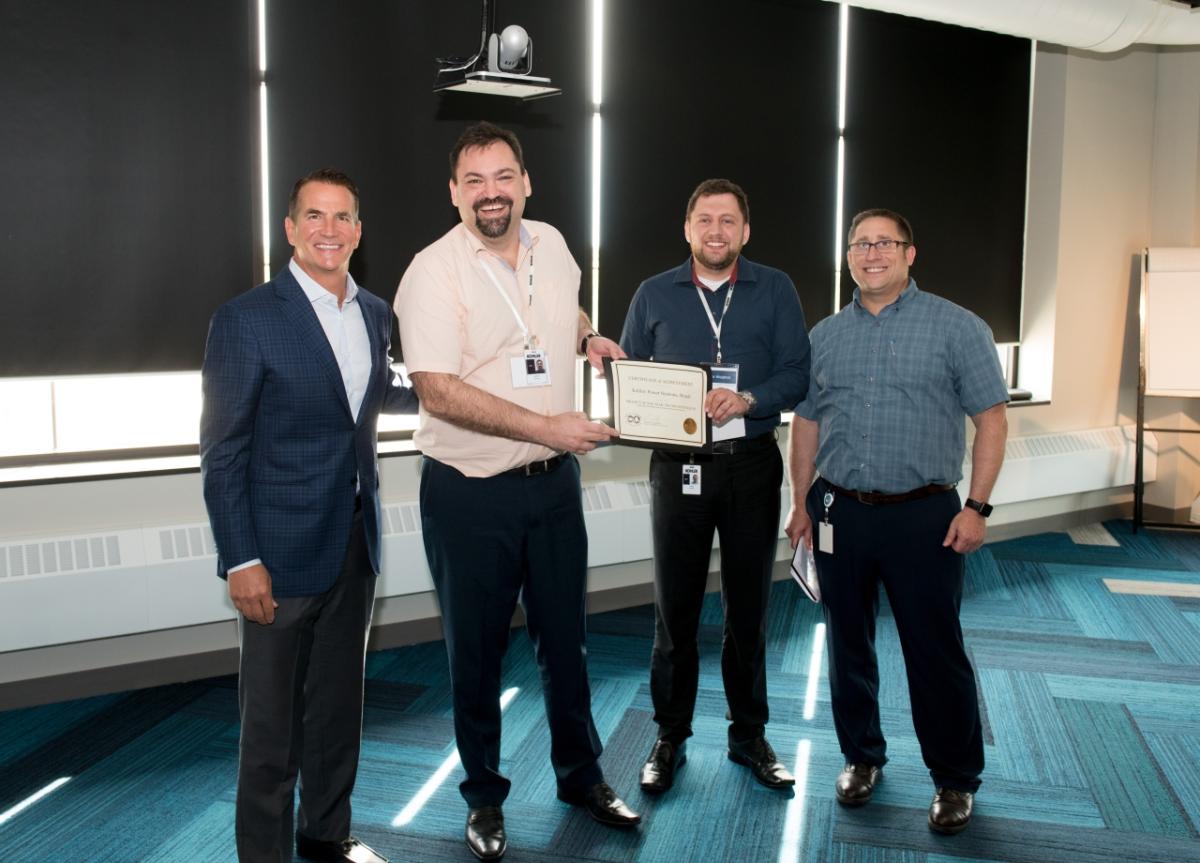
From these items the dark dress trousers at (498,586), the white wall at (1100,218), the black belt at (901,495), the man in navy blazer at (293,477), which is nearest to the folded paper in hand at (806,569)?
the black belt at (901,495)

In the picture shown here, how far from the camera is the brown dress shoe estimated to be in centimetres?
281

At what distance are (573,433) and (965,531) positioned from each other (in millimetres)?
1054

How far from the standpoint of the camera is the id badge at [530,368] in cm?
257

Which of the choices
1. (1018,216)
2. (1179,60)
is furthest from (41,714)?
(1179,60)

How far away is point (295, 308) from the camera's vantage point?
7.36 feet

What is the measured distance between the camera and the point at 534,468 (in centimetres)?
260

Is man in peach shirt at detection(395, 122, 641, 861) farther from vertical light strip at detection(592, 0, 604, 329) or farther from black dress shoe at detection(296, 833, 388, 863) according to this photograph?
vertical light strip at detection(592, 0, 604, 329)

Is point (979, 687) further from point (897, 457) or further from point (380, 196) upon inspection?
point (380, 196)

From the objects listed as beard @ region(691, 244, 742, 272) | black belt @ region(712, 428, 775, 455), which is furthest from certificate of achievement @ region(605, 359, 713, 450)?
beard @ region(691, 244, 742, 272)

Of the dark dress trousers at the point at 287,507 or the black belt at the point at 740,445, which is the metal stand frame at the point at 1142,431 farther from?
the dark dress trousers at the point at 287,507

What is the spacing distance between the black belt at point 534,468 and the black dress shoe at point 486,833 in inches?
35.5

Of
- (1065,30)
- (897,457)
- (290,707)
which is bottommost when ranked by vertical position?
(290,707)

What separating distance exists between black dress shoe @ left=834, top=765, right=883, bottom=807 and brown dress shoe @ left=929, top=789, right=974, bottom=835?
0.18 meters

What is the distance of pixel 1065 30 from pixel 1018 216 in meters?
1.49
